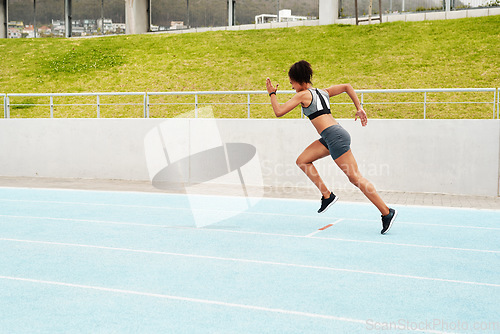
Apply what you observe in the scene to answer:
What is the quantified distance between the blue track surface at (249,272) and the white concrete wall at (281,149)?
6.85 ft

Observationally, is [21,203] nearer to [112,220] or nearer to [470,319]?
[112,220]

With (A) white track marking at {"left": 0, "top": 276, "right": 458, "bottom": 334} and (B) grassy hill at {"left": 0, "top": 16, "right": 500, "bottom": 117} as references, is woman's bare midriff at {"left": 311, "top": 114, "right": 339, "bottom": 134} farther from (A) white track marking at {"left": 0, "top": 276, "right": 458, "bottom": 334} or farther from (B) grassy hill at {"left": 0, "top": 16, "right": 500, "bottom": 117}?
(B) grassy hill at {"left": 0, "top": 16, "right": 500, "bottom": 117}

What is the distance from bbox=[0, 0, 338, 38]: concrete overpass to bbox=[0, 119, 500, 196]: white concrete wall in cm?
1472

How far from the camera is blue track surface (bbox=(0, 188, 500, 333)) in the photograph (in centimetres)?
426

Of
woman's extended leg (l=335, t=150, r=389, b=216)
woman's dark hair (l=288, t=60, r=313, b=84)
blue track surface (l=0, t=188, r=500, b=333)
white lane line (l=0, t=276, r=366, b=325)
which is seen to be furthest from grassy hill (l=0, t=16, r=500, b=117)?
white lane line (l=0, t=276, r=366, b=325)

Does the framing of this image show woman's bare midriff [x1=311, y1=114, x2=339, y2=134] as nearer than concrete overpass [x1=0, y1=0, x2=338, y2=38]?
Yes

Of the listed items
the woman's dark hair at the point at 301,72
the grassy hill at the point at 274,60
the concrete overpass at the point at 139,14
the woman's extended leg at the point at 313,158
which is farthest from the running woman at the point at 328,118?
the concrete overpass at the point at 139,14

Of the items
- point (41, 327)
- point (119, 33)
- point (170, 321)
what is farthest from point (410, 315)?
point (119, 33)

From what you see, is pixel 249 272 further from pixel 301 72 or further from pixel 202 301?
pixel 301 72

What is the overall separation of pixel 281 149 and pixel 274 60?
416 inches

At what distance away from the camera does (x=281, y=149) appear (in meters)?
12.9

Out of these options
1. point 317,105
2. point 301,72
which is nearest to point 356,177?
point 317,105

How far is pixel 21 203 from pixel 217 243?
208 inches

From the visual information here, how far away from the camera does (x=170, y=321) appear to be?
13.9 feet
